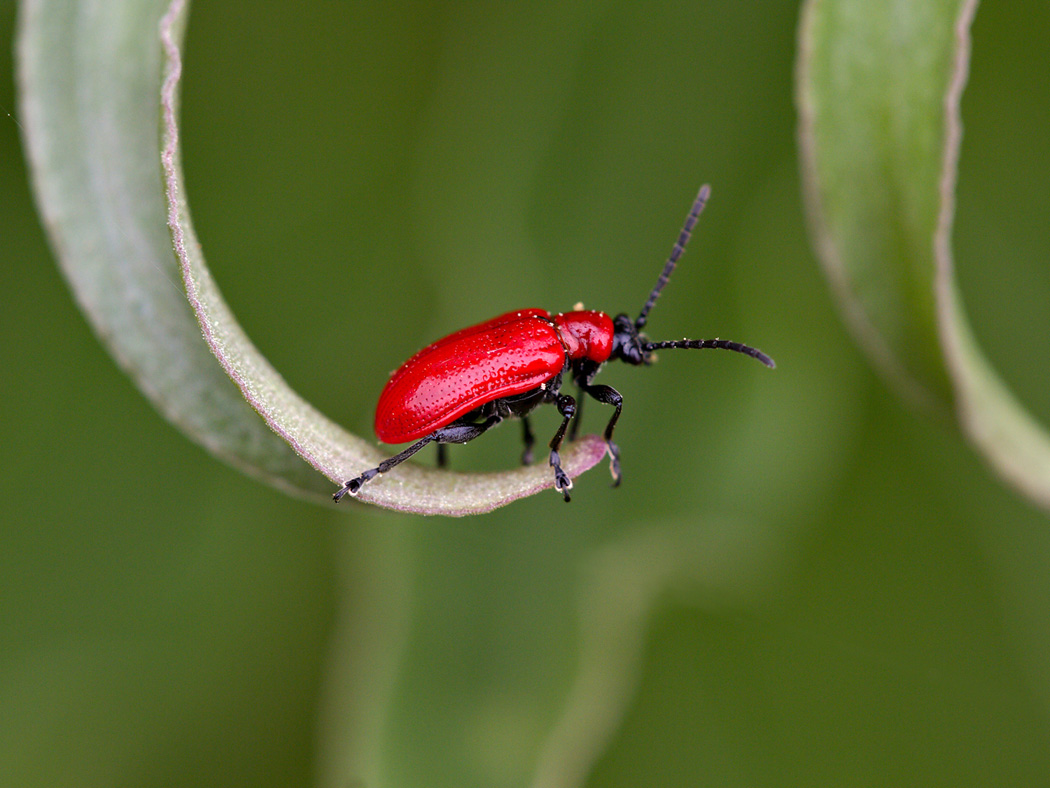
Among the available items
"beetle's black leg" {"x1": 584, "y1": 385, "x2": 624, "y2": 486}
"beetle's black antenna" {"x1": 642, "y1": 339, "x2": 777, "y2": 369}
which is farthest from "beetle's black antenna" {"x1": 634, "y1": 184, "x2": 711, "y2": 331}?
"beetle's black leg" {"x1": 584, "y1": 385, "x2": 624, "y2": 486}

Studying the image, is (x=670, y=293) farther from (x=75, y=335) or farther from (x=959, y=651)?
(x=75, y=335)

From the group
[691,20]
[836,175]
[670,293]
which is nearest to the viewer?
[836,175]

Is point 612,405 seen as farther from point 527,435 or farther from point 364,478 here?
point 364,478

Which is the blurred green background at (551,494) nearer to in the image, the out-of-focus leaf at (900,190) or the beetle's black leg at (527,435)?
the beetle's black leg at (527,435)

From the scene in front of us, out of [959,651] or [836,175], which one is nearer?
[836,175]

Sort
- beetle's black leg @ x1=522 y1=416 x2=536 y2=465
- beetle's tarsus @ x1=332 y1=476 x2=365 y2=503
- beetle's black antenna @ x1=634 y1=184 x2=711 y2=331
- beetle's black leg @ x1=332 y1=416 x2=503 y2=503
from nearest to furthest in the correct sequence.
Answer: beetle's tarsus @ x1=332 y1=476 x2=365 y2=503
beetle's black leg @ x1=332 y1=416 x2=503 y2=503
beetle's black antenna @ x1=634 y1=184 x2=711 y2=331
beetle's black leg @ x1=522 y1=416 x2=536 y2=465

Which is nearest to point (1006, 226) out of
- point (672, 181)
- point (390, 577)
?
point (672, 181)

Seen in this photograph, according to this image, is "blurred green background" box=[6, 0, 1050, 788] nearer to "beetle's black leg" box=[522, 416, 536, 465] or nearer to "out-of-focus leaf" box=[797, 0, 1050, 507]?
"beetle's black leg" box=[522, 416, 536, 465]
